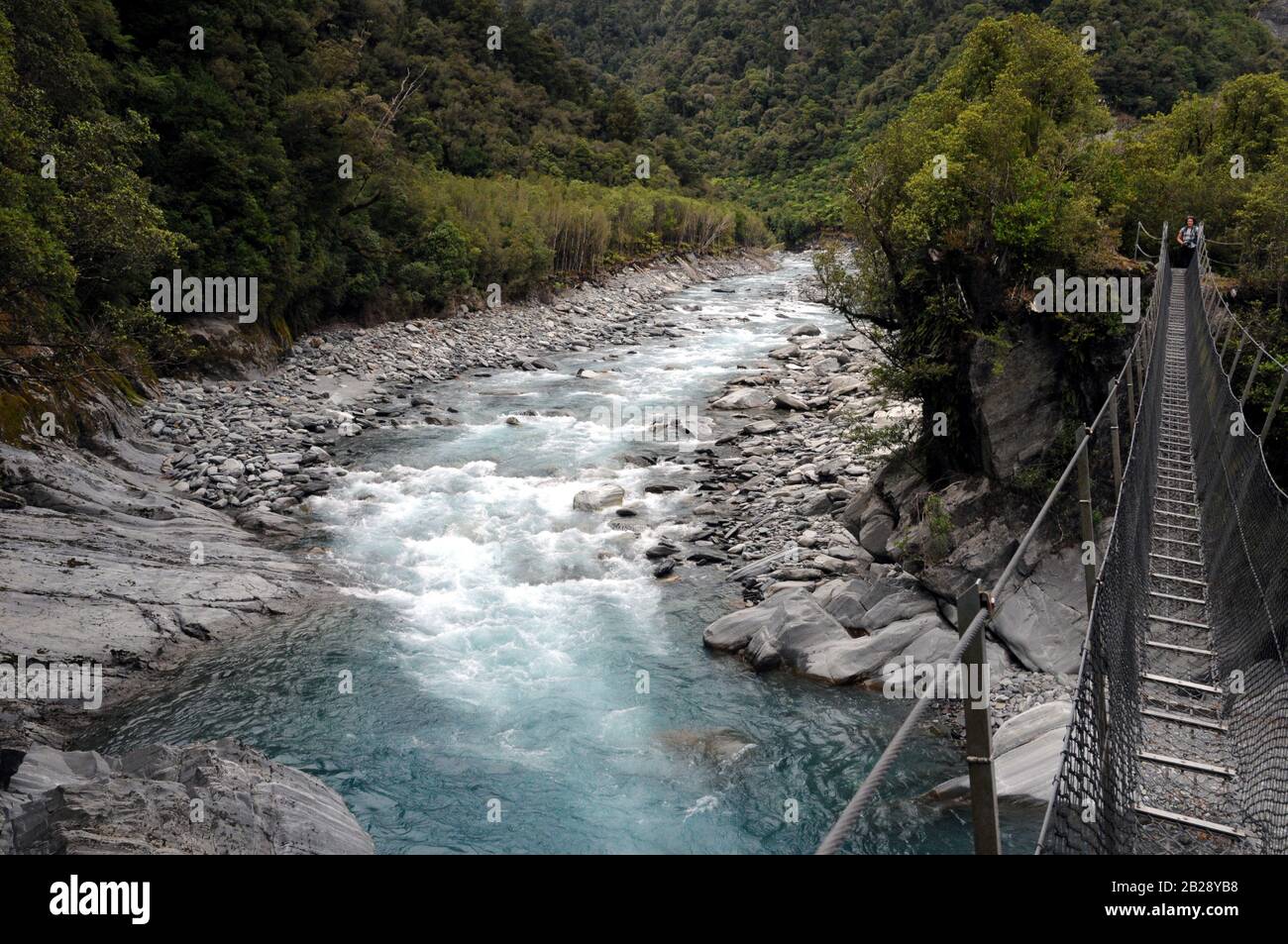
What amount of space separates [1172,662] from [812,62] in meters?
112

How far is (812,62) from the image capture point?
104562 millimetres

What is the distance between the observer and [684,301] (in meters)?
42.7

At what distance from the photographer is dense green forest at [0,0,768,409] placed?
38.9 feet

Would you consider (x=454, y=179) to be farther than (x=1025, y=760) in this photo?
Yes

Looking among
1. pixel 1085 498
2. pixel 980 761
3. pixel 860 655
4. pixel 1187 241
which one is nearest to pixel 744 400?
pixel 1187 241

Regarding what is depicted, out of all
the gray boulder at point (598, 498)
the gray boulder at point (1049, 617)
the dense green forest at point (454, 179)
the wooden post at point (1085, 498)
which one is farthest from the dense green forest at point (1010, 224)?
the wooden post at point (1085, 498)

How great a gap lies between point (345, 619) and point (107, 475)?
239 inches

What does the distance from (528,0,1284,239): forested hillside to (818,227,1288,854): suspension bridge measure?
147ft

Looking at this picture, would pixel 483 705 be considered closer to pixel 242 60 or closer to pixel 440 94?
pixel 242 60

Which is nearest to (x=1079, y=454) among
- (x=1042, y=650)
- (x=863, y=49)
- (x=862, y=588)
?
(x=1042, y=650)

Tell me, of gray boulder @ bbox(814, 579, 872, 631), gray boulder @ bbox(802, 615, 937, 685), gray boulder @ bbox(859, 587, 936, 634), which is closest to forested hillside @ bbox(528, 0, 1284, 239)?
gray boulder @ bbox(814, 579, 872, 631)

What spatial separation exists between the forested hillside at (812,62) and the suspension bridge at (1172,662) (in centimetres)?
4477

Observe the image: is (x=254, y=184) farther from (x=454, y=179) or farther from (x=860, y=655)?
(x=860, y=655)

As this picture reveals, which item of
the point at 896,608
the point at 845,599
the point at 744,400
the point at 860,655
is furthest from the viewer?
the point at 744,400
